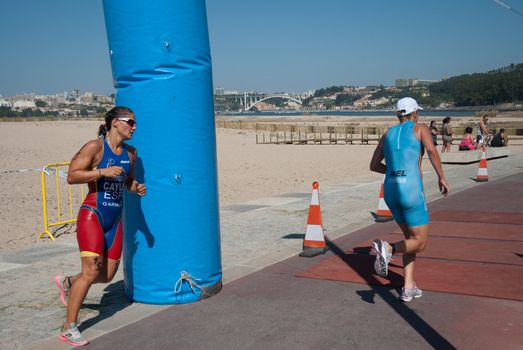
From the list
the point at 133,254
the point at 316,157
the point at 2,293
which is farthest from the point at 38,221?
the point at 316,157

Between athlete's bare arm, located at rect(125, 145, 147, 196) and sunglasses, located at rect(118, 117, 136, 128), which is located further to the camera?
athlete's bare arm, located at rect(125, 145, 147, 196)

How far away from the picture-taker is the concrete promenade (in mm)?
4566

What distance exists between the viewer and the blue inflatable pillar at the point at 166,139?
5332 millimetres

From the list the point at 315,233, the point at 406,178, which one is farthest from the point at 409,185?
the point at 315,233

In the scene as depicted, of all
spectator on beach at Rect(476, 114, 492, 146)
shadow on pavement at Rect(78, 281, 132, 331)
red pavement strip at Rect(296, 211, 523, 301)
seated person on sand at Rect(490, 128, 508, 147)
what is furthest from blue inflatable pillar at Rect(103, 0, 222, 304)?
seated person on sand at Rect(490, 128, 508, 147)

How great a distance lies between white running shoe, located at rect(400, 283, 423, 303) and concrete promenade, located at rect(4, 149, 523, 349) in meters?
0.09

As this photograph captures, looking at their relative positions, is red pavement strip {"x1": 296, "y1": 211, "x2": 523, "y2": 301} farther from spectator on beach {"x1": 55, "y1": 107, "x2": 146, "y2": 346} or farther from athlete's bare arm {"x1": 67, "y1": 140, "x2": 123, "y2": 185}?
athlete's bare arm {"x1": 67, "y1": 140, "x2": 123, "y2": 185}

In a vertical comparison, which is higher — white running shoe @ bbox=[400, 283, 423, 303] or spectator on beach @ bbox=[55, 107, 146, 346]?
spectator on beach @ bbox=[55, 107, 146, 346]

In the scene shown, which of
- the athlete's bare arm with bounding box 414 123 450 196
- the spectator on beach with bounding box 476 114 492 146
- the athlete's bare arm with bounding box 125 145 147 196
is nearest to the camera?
the athlete's bare arm with bounding box 125 145 147 196

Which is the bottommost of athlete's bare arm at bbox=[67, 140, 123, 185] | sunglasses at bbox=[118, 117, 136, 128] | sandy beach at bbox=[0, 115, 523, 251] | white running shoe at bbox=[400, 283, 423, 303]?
sandy beach at bbox=[0, 115, 523, 251]

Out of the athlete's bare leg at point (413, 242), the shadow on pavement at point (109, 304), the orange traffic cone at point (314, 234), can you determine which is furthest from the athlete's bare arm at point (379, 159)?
the shadow on pavement at point (109, 304)

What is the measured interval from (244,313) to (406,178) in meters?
A: 2.01

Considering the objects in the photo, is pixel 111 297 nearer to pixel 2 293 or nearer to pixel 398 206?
pixel 2 293

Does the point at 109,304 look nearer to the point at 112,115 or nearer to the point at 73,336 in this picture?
the point at 73,336
